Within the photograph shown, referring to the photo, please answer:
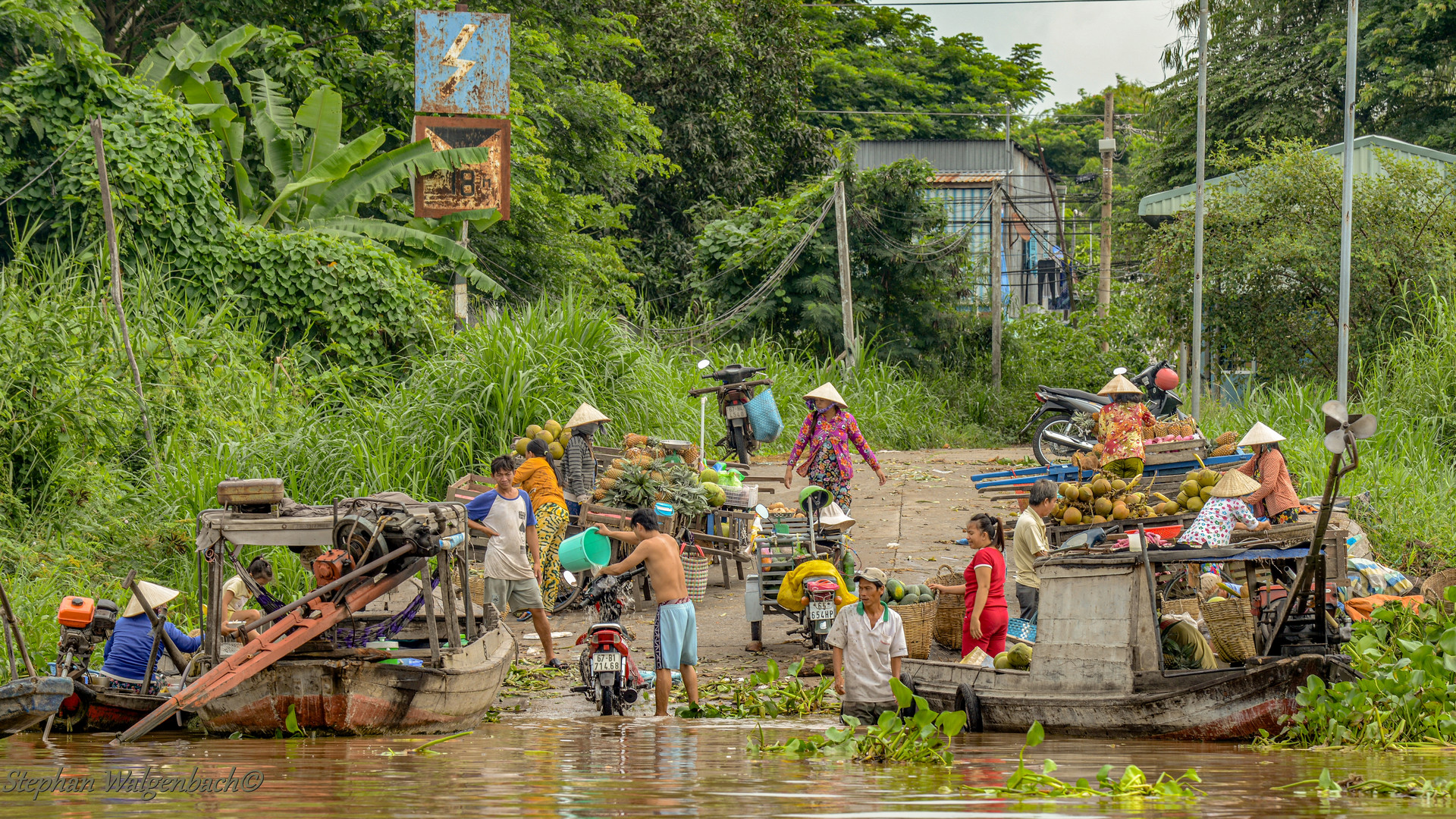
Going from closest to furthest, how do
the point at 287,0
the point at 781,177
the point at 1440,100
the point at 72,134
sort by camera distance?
1. the point at 72,134
2. the point at 287,0
3. the point at 1440,100
4. the point at 781,177

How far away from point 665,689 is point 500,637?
1.67 m

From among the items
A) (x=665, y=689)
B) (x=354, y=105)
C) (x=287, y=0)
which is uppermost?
(x=287, y=0)

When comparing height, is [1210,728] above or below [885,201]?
below

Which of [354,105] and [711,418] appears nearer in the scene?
[711,418]

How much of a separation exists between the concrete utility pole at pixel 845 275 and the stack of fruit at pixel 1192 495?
12963 mm

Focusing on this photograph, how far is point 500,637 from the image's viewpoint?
9.61 meters

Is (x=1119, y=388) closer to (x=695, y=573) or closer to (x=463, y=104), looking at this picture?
(x=695, y=573)

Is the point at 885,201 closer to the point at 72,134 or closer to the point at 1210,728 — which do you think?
the point at 72,134

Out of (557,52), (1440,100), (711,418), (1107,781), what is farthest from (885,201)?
(1107,781)

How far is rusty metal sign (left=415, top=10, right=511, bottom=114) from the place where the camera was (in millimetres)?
16172

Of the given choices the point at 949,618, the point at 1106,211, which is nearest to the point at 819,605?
the point at 949,618

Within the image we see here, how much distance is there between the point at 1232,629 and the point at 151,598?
7.45 m

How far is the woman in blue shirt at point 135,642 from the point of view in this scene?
8.80 metres

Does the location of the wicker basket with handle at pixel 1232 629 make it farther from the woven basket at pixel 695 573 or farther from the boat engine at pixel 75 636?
the boat engine at pixel 75 636
